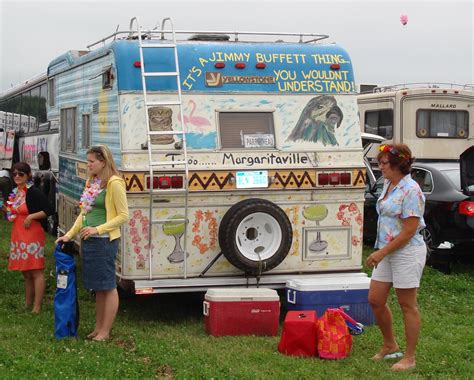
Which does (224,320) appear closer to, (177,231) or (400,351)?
(177,231)

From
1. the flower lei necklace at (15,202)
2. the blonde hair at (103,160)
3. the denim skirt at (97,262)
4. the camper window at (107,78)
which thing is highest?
the camper window at (107,78)

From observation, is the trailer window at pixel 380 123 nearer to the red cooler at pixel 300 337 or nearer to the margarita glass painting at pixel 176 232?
the margarita glass painting at pixel 176 232

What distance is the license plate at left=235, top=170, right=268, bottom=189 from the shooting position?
25.4ft

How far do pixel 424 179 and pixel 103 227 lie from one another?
576cm

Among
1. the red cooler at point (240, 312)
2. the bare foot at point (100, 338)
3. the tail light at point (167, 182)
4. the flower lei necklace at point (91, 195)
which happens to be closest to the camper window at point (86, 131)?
the tail light at point (167, 182)

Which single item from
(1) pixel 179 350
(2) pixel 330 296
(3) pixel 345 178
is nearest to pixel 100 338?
(1) pixel 179 350

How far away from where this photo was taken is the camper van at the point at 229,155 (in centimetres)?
754

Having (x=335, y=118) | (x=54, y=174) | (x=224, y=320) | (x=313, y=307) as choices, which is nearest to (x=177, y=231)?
(x=224, y=320)

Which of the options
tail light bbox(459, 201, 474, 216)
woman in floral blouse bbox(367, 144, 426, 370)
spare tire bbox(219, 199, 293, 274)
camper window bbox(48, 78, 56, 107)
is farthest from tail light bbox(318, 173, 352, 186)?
camper window bbox(48, 78, 56, 107)

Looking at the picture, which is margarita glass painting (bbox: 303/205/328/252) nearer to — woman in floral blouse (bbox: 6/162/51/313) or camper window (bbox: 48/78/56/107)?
woman in floral blouse (bbox: 6/162/51/313)

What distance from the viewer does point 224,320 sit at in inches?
284

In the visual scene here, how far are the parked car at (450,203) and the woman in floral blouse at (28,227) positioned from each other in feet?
16.6

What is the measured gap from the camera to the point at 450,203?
1028 centimetres

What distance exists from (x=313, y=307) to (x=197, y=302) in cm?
Result: 171
